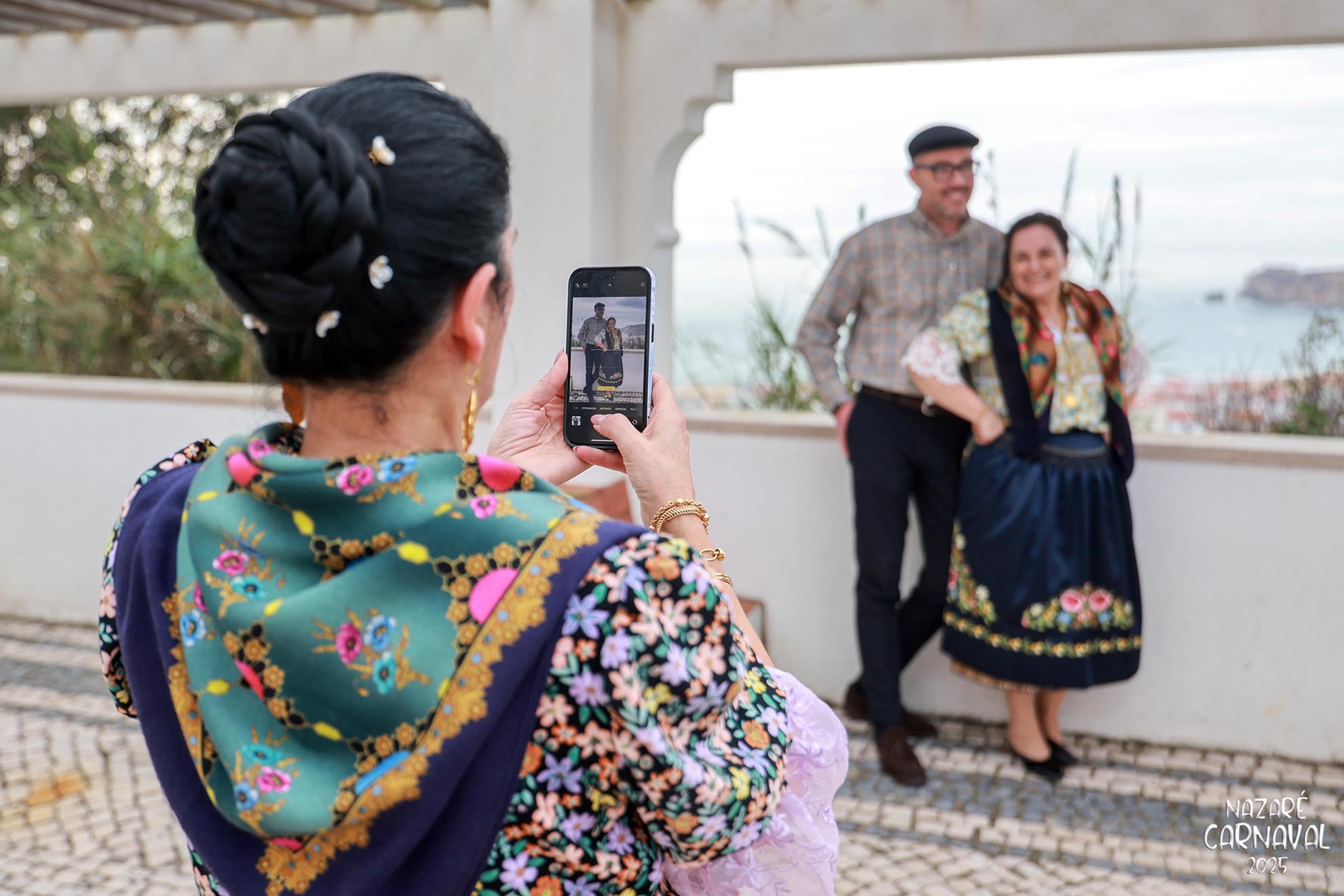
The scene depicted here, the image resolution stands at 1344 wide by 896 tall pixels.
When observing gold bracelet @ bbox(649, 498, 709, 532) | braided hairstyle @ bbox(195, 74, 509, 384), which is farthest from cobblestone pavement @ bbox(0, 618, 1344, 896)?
braided hairstyle @ bbox(195, 74, 509, 384)

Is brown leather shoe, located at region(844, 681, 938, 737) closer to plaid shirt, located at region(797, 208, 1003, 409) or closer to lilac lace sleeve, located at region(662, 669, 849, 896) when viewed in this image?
plaid shirt, located at region(797, 208, 1003, 409)

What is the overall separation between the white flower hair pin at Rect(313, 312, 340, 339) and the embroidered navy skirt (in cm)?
307

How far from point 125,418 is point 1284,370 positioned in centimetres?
526

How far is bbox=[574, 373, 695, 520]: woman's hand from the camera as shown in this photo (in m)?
1.14

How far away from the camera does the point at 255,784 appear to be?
0.84 meters

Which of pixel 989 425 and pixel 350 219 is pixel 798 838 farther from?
pixel 989 425

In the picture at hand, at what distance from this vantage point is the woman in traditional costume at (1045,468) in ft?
11.8

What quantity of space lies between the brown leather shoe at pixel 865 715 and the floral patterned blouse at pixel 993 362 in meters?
1.22

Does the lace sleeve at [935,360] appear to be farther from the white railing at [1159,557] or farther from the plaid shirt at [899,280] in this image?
the white railing at [1159,557]

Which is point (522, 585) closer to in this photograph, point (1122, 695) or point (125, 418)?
point (1122, 695)

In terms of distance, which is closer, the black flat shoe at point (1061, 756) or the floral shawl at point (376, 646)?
the floral shawl at point (376, 646)

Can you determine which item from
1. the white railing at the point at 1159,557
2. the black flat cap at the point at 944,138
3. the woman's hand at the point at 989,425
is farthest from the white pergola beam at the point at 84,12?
the woman's hand at the point at 989,425

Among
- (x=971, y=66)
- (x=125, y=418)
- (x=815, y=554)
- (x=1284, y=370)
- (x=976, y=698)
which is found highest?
(x=971, y=66)

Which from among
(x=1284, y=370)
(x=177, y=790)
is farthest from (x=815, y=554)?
(x=177, y=790)
